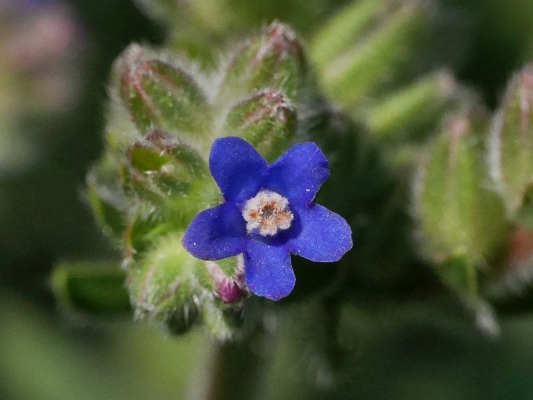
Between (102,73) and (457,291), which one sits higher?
(102,73)

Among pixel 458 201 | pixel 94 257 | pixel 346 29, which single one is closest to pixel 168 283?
pixel 458 201

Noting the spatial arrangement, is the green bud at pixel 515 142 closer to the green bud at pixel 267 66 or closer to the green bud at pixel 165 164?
the green bud at pixel 267 66

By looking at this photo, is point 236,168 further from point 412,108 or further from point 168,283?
point 412,108

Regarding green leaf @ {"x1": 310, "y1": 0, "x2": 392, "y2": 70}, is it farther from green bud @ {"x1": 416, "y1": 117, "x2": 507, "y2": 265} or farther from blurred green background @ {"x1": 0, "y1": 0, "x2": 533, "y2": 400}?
blurred green background @ {"x1": 0, "y1": 0, "x2": 533, "y2": 400}

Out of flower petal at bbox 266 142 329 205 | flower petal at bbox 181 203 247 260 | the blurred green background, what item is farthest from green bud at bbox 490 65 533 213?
the blurred green background

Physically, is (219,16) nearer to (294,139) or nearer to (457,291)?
(294,139)

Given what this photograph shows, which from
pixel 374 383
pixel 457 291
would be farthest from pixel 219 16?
pixel 374 383
